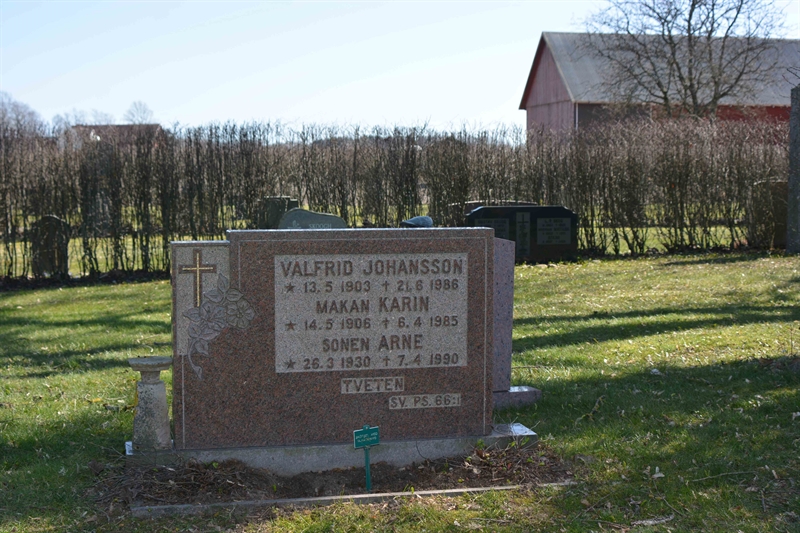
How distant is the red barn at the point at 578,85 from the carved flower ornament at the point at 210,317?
34.8 metres

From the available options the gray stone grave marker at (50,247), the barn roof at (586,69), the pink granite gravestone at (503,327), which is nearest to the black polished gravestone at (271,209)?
the gray stone grave marker at (50,247)

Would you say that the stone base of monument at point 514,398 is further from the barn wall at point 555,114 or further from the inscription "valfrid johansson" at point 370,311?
the barn wall at point 555,114

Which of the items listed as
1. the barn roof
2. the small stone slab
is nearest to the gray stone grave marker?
the small stone slab

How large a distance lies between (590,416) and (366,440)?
192cm

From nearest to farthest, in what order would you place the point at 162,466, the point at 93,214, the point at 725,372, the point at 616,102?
the point at 162,466 → the point at 725,372 → the point at 93,214 → the point at 616,102

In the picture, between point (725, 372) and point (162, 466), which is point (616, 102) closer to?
point (725, 372)

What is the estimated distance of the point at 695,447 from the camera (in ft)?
17.5

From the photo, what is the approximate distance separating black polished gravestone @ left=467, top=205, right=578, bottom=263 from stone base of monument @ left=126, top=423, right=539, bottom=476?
1129 centimetres

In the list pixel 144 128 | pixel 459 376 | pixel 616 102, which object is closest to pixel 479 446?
pixel 459 376

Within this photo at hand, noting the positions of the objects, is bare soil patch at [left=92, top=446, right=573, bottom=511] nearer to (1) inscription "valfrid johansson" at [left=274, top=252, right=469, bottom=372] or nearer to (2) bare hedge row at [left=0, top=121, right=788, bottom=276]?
(1) inscription "valfrid johansson" at [left=274, top=252, right=469, bottom=372]

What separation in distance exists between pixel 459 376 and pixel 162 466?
6.31ft

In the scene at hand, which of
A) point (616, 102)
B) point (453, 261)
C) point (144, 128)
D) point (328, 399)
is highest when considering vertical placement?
point (616, 102)

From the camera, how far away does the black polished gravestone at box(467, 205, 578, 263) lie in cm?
1658

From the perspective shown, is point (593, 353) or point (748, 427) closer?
point (748, 427)
